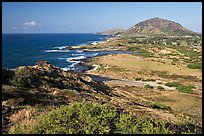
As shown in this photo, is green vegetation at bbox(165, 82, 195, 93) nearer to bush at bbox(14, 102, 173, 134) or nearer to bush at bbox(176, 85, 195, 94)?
bush at bbox(176, 85, 195, 94)

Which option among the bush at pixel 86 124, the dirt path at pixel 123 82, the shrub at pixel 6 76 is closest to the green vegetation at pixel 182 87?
the dirt path at pixel 123 82

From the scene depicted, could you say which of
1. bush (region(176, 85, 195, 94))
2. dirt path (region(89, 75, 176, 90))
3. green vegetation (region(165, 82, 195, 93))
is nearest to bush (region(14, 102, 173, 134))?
bush (region(176, 85, 195, 94))

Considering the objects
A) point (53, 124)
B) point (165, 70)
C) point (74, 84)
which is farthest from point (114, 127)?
point (165, 70)

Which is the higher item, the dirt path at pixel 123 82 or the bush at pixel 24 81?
the bush at pixel 24 81

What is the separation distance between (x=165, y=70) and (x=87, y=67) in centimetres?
2369

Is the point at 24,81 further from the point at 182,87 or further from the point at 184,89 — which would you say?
the point at 182,87

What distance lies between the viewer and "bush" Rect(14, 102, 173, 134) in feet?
32.3

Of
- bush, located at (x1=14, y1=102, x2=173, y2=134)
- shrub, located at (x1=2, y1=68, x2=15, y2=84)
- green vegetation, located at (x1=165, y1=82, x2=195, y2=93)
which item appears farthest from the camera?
green vegetation, located at (x1=165, y1=82, x2=195, y2=93)

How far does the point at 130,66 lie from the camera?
90.2m

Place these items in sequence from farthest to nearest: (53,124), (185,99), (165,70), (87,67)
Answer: (87,67), (165,70), (185,99), (53,124)

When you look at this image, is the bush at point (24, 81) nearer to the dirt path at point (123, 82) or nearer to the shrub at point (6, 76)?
the shrub at point (6, 76)

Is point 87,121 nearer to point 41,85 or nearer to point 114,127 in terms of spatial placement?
point 114,127

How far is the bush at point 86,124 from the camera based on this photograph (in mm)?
9852

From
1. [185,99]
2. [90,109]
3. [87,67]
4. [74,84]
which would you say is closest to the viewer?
[90,109]
